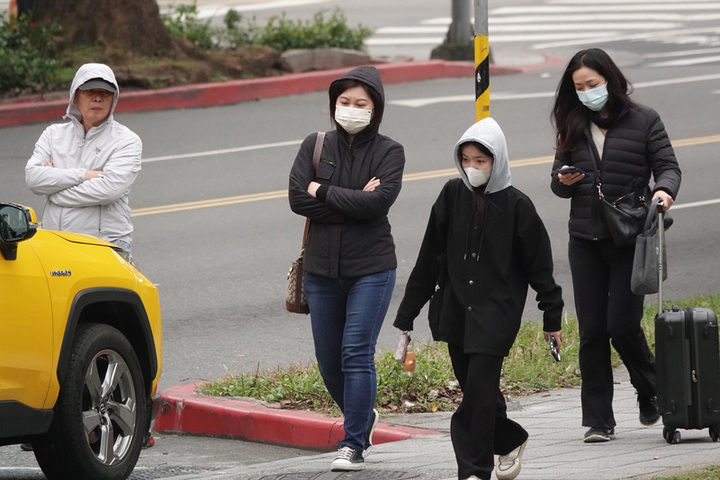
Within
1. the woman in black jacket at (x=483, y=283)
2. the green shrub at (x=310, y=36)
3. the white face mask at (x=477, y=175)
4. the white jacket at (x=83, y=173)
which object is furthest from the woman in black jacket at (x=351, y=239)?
the green shrub at (x=310, y=36)

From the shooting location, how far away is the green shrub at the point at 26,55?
17906 mm

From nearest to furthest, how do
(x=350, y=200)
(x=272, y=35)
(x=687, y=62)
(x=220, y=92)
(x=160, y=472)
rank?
1. (x=350, y=200)
2. (x=160, y=472)
3. (x=220, y=92)
4. (x=272, y=35)
5. (x=687, y=62)

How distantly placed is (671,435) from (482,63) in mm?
2899

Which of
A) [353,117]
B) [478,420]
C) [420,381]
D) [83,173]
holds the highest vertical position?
[353,117]

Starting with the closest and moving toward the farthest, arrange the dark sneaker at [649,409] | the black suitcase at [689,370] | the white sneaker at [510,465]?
1. the white sneaker at [510,465]
2. the black suitcase at [689,370]
3. the dark sneaker at [649,409]

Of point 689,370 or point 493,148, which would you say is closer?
point 493,148

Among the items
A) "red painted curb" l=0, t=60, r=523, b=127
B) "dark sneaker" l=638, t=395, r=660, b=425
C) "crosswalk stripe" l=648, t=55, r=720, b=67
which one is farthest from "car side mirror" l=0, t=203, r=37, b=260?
"crosswalk stripe" l=648, t=55, r=720, b=67

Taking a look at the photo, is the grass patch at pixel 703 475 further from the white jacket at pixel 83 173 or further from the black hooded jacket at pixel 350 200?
the white jacket at pixel 83 173

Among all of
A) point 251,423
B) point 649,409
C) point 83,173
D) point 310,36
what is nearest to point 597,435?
point 649,409

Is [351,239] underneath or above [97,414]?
above

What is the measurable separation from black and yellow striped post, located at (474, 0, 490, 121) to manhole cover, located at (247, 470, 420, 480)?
284cm

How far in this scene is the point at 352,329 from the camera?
6500 millimetres

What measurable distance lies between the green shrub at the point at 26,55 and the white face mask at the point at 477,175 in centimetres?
1305

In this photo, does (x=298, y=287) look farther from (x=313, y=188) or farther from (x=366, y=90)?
(x=366, y=90)
